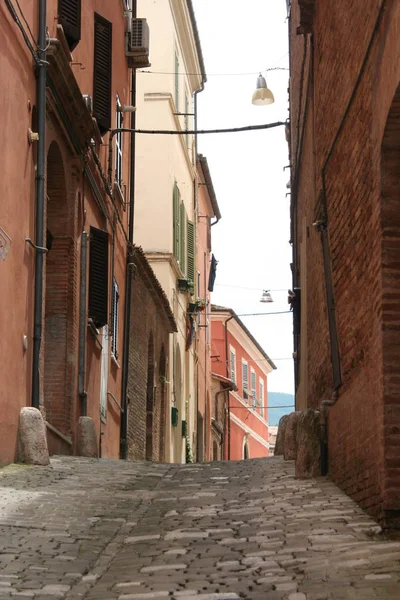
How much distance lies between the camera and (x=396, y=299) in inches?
320

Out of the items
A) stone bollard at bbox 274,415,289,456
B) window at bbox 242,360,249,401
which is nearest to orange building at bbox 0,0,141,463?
stone bollard at bbox 274,415,289,456

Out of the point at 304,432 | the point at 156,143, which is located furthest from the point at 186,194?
the point at 304,432

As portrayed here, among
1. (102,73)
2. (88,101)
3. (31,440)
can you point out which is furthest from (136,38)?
(31,440)

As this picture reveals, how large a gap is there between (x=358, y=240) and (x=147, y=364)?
52.5 feet

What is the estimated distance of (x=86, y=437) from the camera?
16828 mm

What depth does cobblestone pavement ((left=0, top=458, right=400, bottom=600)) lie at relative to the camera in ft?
22.2

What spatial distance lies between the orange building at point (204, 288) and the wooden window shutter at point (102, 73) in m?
16.7

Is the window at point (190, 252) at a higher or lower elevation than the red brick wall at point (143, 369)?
higher

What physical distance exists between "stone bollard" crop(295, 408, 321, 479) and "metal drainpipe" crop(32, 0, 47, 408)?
3.57 metres

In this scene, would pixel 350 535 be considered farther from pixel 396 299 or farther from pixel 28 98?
pixel 28 98

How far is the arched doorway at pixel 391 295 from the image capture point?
797 cm

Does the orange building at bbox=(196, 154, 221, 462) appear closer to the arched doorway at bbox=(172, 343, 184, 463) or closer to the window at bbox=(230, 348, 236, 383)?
the arched doorway at bbox=(172, 343, 184, 463)

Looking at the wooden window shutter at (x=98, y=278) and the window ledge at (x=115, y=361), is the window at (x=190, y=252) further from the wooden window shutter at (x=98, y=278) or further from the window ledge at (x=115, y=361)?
the wooden window shutter at (x=98, y=278)

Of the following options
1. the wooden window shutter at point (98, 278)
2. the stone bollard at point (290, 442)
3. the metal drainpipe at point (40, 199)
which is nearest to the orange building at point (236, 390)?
the wooden window shutter at point (98, 278)
